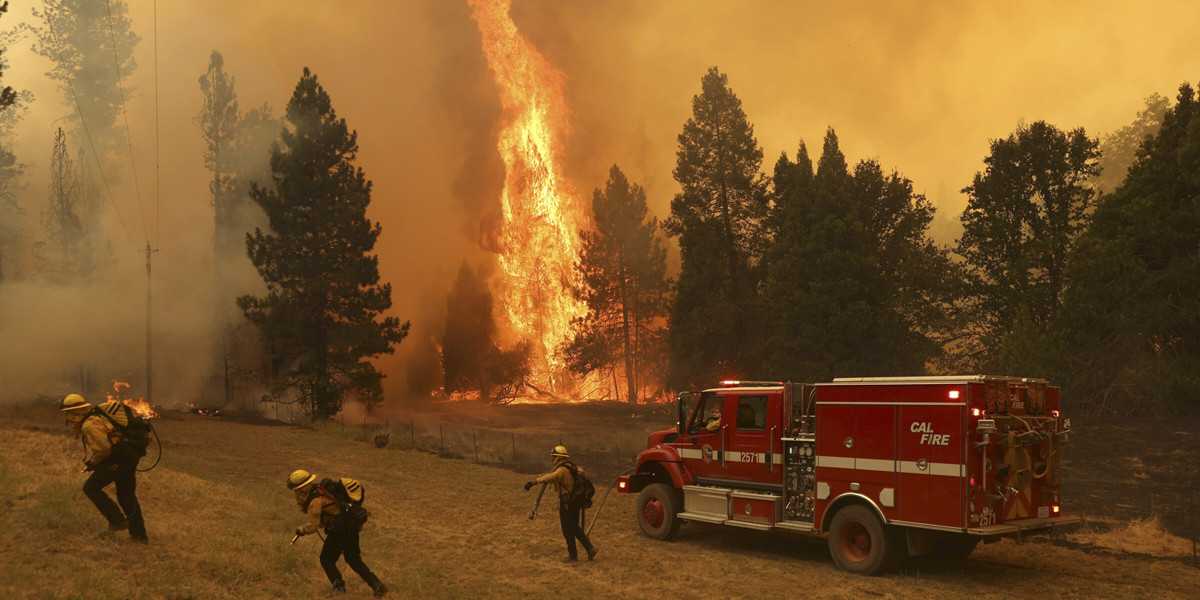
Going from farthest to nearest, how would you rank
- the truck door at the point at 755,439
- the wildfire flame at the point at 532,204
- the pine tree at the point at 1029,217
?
the wildfire flame at the point at 532,204 < the pine tree at the point at 1029,217 < the truck door at the point at 755,439

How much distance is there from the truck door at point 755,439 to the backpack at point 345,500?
25.7 ft

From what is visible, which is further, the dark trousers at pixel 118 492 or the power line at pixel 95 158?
the power line at pixel 95 158

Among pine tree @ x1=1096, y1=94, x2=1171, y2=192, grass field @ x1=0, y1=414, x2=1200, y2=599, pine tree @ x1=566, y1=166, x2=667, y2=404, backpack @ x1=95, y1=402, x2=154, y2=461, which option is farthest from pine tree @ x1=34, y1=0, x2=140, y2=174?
pine tree @ x1=1096, y1=94, x2=1171, y2=192

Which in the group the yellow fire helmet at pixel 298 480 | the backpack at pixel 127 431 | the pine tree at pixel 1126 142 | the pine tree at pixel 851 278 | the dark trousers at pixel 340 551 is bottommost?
the dark trousers at pixel 340 551

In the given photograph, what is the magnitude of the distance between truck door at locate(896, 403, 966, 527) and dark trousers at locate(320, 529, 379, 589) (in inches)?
325

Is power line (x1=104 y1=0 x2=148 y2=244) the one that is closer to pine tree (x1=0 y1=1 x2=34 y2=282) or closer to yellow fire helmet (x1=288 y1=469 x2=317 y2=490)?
pine tree (x1=0 y1=1 x2=34 y2=282)

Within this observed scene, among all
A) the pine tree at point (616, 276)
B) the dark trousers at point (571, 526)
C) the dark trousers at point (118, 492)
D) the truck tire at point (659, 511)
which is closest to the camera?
the dark trousers at point (118, 492)

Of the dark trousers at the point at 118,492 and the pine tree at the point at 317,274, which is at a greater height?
the pine tree at the point at 317,274

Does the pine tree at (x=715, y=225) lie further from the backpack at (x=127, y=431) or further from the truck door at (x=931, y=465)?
the backpack at (x=127, y=431)

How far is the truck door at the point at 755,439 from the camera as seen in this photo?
1556 centimetres

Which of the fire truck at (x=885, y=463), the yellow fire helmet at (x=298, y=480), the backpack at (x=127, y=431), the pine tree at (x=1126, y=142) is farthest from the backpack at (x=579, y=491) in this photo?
the pine tree at (x=1126, y=142)

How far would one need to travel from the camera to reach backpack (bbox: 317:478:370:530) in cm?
1068

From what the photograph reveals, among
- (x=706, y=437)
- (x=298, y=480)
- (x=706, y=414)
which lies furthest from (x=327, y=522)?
(x=706, y=414)

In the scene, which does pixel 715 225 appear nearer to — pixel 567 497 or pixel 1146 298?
pixel 1146 298
